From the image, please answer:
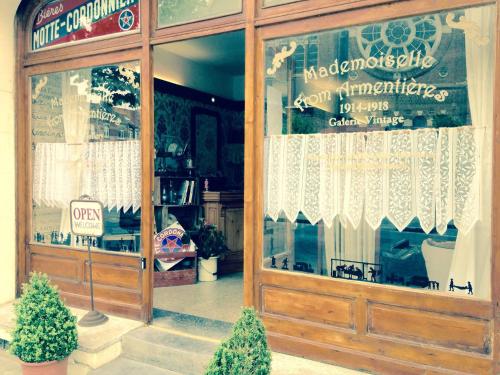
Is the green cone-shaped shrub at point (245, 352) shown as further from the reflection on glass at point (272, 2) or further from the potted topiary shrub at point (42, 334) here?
the reflection on glass at point (272, 2)

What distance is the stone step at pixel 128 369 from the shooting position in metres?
3.51

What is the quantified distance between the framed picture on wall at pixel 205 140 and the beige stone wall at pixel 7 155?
3.25m

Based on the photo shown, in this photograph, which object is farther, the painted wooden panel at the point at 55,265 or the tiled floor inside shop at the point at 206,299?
the painted wooden panel at the point at 55,265

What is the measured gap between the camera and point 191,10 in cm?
389

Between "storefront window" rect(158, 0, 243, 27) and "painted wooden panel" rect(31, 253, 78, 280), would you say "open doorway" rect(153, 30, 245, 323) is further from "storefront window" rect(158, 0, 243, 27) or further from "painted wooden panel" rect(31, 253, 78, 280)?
"storefront window" rect(158, 0, 243, 27)

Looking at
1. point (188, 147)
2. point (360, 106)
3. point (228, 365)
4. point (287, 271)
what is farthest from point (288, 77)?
point (188, 147)

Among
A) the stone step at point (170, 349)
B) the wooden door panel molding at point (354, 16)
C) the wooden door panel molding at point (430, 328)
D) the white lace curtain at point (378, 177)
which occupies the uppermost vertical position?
the wooden door panel molding at point (354, 16)

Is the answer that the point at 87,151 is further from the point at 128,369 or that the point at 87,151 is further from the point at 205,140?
the point at 205,140

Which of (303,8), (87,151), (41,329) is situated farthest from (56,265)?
(303,8)

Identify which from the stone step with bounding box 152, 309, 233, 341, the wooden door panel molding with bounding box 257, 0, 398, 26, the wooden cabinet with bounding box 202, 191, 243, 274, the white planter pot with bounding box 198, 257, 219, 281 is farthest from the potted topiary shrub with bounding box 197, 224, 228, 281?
the wooden door panel molding with bounding box 257, 0, 398, 26

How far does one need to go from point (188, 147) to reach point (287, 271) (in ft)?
14.8

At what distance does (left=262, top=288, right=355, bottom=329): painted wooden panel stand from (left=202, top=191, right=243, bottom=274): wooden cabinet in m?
2.76

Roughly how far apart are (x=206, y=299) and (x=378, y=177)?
265cm

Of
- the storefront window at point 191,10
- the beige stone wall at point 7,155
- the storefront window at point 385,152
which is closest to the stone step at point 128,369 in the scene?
the storefront window at point 385,152
